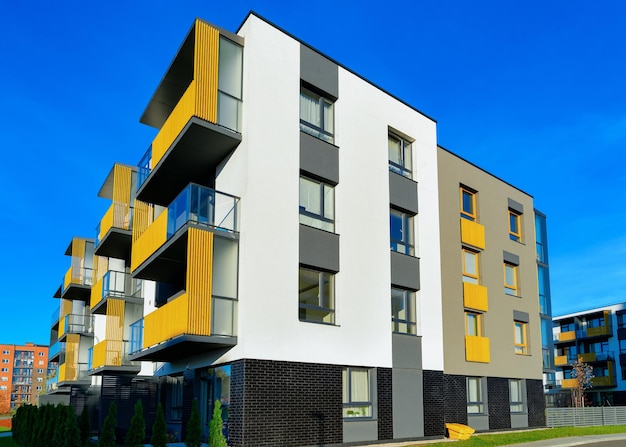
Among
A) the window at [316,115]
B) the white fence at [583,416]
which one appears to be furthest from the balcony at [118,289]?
the white fence at [583,416]

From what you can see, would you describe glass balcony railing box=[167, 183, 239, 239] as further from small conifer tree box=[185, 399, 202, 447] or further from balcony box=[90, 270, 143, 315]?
balcony box=[90, 270, 143, 315]

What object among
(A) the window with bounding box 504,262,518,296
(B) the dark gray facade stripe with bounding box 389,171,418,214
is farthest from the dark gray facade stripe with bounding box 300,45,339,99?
(A) the window with bounding box 504,262,518,296

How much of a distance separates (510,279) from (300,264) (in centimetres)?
1438

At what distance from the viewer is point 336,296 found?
766 inches

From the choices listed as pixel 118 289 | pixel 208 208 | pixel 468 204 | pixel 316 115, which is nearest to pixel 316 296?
pixel 208 208

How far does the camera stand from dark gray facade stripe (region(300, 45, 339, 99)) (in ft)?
66.0

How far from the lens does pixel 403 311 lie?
72.5ft

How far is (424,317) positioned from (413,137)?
21.9ft

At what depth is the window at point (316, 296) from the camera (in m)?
18.6

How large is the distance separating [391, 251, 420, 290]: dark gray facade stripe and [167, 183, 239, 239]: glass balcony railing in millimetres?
6376

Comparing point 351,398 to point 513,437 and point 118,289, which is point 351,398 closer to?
point 513,437

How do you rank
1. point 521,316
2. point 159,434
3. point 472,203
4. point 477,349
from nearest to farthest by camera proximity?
point 159,434 < point 477,349 < point 472,203 < point 521,316

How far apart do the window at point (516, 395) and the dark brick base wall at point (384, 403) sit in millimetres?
9529

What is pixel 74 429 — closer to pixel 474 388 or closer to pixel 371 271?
pixel 371 271
